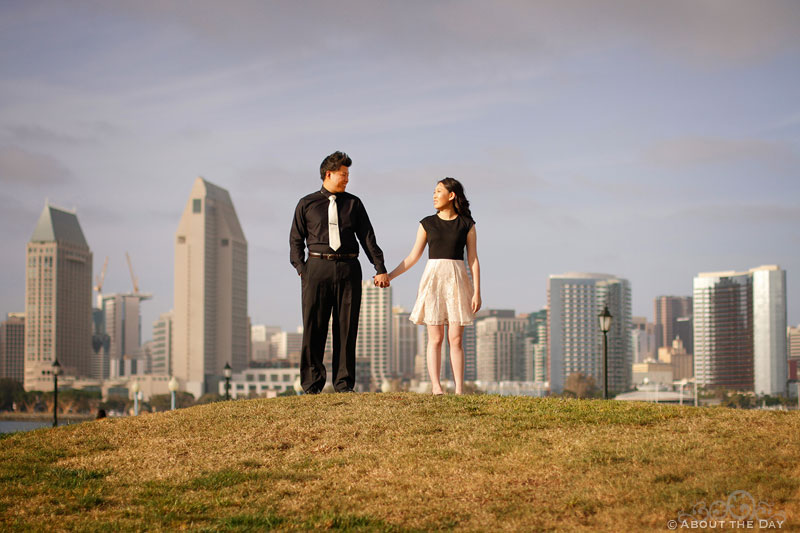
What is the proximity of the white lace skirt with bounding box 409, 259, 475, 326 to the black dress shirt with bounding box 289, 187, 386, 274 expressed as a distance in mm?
734

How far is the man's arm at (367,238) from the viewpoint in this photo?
44.1ft

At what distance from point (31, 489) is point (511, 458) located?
4.97 meters

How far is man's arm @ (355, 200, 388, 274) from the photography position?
44.1 feet

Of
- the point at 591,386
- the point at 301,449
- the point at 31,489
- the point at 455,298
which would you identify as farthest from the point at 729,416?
the point at 591,386

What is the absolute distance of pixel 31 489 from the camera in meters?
9.00

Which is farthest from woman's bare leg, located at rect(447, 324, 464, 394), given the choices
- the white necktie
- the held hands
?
the white necktie

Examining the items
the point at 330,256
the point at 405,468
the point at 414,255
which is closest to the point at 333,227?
the point at 330,256

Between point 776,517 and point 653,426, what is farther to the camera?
point 653,426

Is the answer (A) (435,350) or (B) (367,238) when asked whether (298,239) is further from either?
(A) (435,350)

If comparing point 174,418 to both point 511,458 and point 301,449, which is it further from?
point 511,458

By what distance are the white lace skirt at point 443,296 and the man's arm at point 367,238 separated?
30.7 inches

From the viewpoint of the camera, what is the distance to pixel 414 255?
13.3m

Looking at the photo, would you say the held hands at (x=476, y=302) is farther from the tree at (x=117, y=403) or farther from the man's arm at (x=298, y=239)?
the tree at (x=117, y=403)

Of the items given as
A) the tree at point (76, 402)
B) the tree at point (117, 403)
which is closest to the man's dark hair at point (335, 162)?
the tree at point (76, 402)
